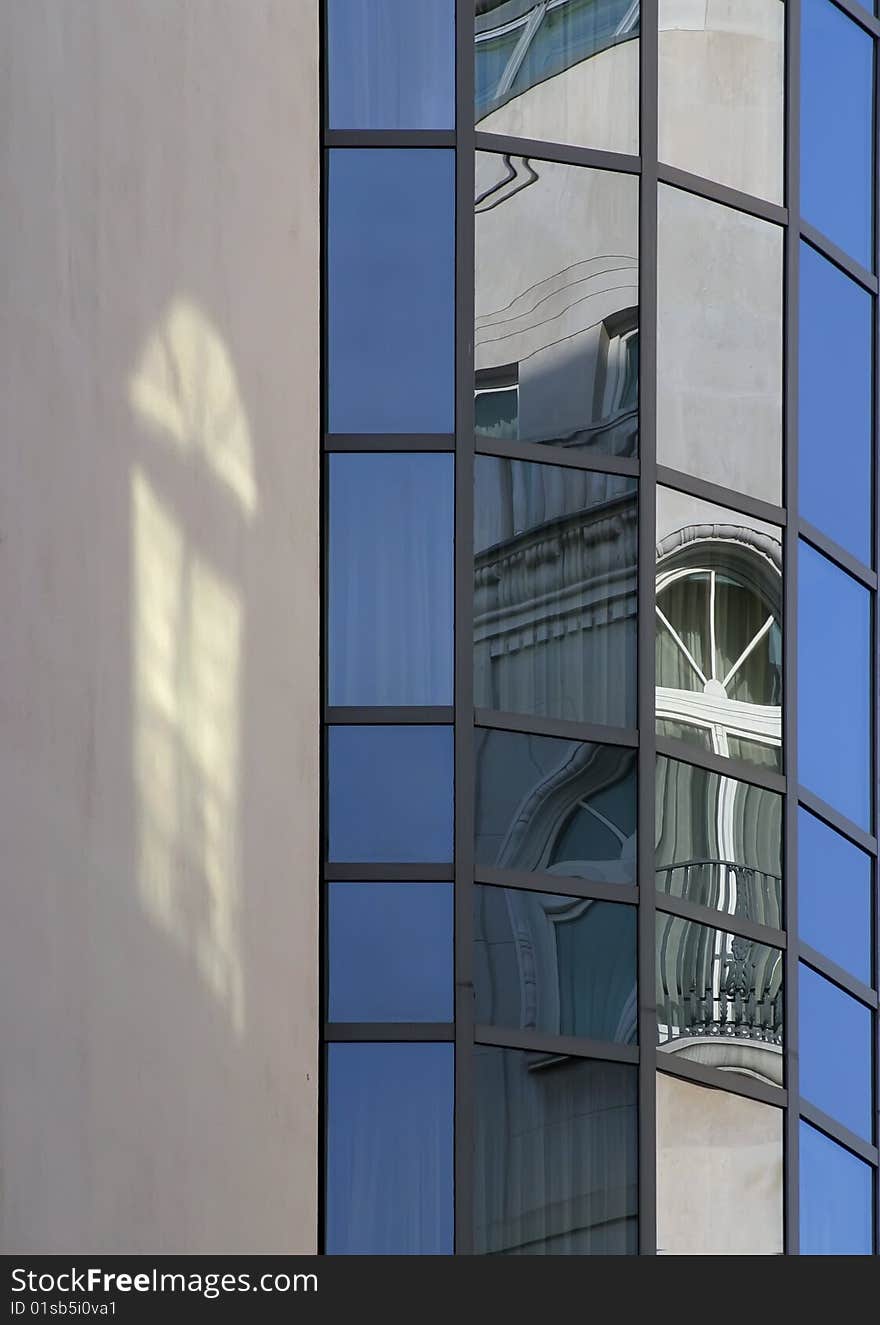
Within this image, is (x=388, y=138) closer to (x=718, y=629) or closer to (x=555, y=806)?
(x=718, y=629)

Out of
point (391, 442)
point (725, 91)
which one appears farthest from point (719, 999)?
point (725, 91)

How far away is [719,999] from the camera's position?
11.7m

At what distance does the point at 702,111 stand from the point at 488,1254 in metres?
7.48

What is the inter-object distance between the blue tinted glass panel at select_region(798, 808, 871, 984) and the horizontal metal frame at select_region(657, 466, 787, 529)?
6.49 feet

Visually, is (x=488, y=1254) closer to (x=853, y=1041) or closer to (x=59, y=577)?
(x=853, y=1041)

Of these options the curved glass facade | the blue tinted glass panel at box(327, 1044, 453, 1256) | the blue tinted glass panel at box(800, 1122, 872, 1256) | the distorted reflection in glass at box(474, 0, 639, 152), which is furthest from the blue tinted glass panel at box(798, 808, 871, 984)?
the distorted reflection in glass at box(474, 0, 639, 152)

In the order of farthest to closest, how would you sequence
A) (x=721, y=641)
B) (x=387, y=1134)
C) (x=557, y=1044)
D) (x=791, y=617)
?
(x=791, y=617), (x=721, y=641), (x=557, y=1044), (x=387, y=1134)

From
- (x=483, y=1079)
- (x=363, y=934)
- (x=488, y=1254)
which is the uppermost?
(x=363, y=934)

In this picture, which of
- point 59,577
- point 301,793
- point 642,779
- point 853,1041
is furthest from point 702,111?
point 59,577

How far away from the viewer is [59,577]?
17.0 ft

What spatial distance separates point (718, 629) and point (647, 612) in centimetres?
63

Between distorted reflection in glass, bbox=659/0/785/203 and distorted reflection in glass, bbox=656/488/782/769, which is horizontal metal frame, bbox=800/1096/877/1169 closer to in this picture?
distorted reflection in glass, bbox=656/488/782/769

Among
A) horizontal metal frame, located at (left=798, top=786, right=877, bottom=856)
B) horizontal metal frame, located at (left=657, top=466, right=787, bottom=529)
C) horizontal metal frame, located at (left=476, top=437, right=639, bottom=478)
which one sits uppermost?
horizontal metal frame, located at (left=476, top=437, right=639, bottom=478)

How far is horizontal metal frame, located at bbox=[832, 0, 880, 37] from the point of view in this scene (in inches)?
508
